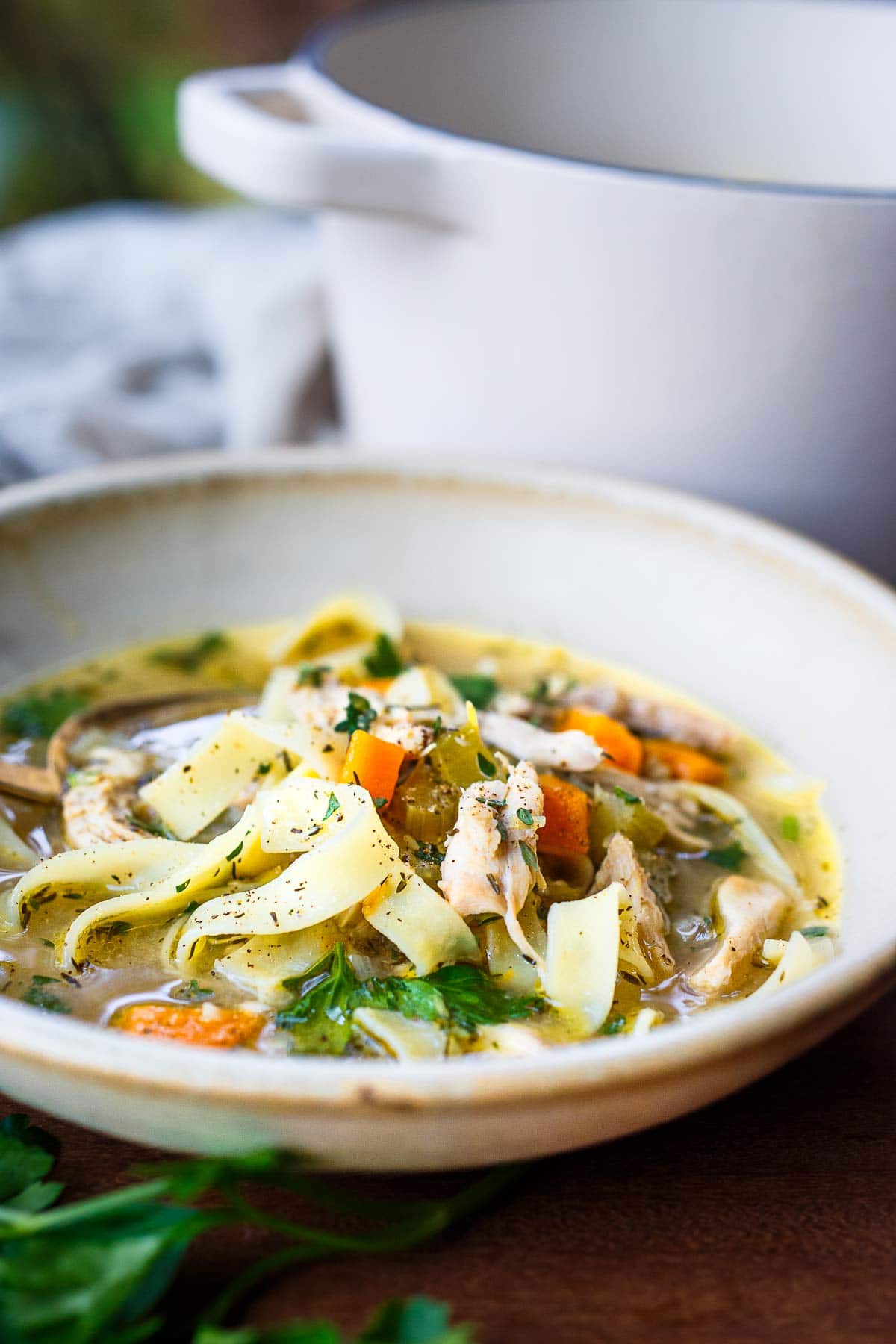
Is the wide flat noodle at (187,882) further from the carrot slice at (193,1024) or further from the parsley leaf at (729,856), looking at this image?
the parsley leaf at (729,856)

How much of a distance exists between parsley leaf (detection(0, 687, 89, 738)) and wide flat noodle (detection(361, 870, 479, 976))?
0.84 m

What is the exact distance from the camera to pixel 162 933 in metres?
1.86

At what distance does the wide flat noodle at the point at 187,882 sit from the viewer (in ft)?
5.92

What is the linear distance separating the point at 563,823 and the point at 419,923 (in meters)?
0.32

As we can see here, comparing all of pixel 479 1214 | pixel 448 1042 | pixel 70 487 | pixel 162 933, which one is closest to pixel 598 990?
pixel 448 1042

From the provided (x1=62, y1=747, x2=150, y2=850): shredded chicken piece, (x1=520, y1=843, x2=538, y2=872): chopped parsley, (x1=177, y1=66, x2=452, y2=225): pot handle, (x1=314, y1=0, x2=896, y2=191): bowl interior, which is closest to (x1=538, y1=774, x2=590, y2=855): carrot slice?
(x1=520, y1=843, x2=538, y2=872): chopped parsley

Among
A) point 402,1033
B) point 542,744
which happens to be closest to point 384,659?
point 542,744

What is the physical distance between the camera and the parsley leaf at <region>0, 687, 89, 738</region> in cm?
232

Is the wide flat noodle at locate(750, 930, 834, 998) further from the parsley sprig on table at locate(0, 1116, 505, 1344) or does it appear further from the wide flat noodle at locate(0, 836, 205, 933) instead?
the wide flat noodle at locate(0, 836, 205, 933)

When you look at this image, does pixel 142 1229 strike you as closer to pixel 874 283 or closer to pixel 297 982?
pixel 297 982

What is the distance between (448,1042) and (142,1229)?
0.42 metres

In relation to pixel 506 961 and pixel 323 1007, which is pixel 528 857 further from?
pixel 323 1007

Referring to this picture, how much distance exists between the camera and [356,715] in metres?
2.09

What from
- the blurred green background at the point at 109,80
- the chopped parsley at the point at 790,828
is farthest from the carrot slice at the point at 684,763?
the blurred green background at the point at 109,80
